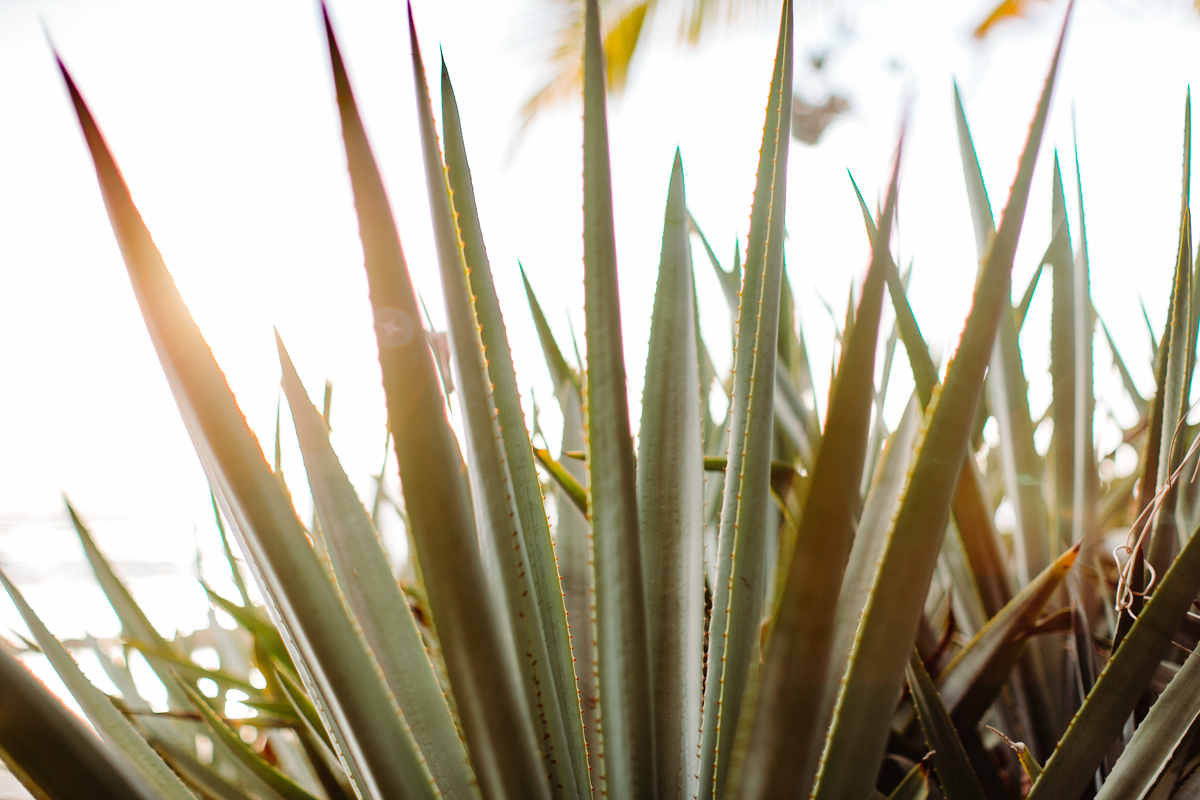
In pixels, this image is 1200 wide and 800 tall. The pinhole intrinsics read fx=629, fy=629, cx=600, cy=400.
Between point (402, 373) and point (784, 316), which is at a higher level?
point (784, 316)

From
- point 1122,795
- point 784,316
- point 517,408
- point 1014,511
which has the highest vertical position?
point 784,316

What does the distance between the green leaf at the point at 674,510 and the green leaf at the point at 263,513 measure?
0.10 m

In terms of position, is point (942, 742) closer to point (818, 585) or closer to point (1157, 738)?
point (1157, 738)

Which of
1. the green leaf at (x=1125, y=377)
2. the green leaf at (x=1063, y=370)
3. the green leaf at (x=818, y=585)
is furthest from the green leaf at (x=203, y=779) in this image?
the green leaf at (x=1125, y=377)

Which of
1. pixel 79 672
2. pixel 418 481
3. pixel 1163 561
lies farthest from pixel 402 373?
pixel 1163 561

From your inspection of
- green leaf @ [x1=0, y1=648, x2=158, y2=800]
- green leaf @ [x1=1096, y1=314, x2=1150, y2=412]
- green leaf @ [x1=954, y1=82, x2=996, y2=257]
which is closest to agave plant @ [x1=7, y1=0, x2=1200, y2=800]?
green leaf @ [x1=0, y1=648, x2=158, y2=800]

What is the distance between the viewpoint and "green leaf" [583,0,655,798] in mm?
215

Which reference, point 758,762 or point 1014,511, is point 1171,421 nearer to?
point 1014,511

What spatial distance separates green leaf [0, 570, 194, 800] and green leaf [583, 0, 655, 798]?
0.17m

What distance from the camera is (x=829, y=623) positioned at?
16 cm

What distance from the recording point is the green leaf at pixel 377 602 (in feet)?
0.74

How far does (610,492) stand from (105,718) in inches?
9.6

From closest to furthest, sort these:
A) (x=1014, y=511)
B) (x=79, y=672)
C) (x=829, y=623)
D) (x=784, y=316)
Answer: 1. (x=829, y=623)
2. (x=79, y=672)
3. (x=1014, y=511)
4. (x=784, y=316)

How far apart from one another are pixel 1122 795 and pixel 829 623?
0.19 meters
